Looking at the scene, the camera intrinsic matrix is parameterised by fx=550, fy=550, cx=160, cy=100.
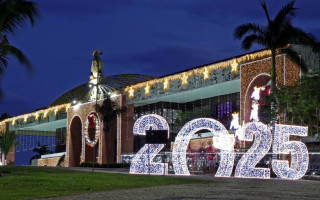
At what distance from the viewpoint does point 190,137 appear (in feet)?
84.9

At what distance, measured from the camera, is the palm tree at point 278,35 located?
2656 cm

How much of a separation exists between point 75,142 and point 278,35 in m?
27.8

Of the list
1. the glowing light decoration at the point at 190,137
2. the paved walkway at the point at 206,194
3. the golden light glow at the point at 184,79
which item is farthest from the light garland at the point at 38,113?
the paved walkway at the point at 206,194

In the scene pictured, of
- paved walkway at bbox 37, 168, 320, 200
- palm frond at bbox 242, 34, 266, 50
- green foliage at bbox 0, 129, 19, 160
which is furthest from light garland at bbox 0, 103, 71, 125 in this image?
paved walkway at bbox 37, 168, 320, 200

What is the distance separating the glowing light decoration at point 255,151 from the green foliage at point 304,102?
4.08 ft

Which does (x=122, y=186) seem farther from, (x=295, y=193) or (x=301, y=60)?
(x=301, y=60)

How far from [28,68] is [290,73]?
A: 601 inches

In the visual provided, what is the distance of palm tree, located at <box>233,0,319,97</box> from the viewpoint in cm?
2656

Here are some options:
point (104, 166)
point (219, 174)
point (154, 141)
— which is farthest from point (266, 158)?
point (104, 166)

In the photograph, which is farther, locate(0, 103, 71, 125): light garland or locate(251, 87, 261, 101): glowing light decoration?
locate(0, 103, 71, 125): light garland

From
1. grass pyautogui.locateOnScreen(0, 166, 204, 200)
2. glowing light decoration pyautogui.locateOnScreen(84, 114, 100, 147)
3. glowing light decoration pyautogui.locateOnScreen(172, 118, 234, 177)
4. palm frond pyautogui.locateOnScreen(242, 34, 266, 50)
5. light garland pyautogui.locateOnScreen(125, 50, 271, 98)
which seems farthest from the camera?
glowing light decoration pyautogui.locateOnScreen(84, 114, 100, 147)

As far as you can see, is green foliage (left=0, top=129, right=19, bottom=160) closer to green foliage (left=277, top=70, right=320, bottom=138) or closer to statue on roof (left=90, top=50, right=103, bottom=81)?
statue on roof (left=90, top=50, right=103, bottom=81)

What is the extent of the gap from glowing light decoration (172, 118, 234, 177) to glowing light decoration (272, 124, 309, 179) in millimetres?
2178

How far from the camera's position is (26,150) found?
6962 centimetres
